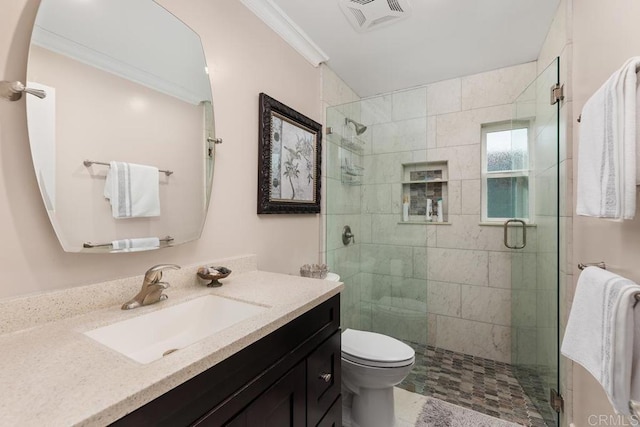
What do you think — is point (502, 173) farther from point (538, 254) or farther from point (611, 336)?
point (611, 336)

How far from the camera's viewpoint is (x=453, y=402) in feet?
6.24

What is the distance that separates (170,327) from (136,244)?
333mm

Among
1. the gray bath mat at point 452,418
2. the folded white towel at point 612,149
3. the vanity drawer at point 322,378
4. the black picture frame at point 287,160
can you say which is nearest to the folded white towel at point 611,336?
the folded white towel at point 612,149

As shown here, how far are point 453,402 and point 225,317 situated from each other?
5.75 feet

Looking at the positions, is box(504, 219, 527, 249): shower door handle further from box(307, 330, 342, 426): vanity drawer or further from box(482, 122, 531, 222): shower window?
box(307, 330, 342, 426): vanity drawer

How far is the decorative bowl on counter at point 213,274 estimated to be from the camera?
4.02ft

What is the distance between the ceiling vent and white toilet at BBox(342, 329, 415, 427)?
204cm

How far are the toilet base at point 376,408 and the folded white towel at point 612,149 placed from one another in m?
1.38

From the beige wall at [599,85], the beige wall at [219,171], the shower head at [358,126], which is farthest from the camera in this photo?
the shower head at [358,126]

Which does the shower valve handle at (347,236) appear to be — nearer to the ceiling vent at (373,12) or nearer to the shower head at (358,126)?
the shower head at (358,126)

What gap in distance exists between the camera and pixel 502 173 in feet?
7.91

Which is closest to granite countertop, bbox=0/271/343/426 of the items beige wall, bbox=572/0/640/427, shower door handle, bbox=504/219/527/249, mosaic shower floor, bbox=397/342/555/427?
beige wall, bbox=572/0/640/427

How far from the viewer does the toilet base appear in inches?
63.6

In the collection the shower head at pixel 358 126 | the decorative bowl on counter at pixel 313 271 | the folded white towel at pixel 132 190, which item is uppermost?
the shower head at pixel 358 126
